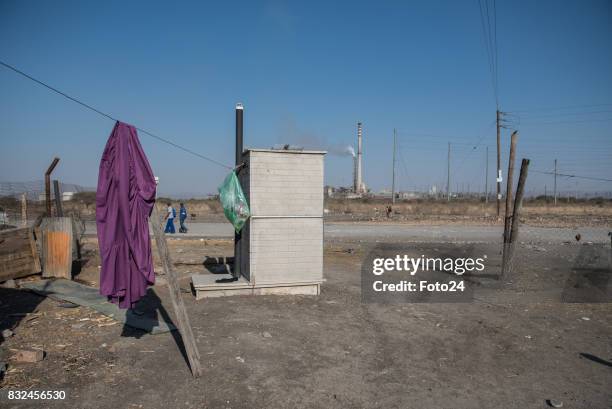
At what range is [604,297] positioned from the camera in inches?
357

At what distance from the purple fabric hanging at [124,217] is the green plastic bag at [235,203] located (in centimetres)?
342

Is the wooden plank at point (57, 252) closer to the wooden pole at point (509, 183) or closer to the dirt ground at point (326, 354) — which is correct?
the dirt ground at point (326, 354)

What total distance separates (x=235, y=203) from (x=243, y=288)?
5.24 ft

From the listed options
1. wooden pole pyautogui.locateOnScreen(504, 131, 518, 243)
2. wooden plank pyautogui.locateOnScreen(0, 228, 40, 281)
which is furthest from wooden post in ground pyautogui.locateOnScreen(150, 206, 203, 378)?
wooden pole pyautogui.locateOnScreen(504, 131, 518, 243)

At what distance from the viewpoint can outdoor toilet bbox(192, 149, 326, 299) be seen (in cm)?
849

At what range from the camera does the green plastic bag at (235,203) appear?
8.36 metres

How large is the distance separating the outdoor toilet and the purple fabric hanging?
3.45 metres

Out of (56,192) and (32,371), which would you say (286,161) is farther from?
(56,192)

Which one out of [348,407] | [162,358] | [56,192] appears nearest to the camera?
[348,407]

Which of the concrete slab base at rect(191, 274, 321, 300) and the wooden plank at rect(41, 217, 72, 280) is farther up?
the wooden plank at rect(41, 217, 72, 280)

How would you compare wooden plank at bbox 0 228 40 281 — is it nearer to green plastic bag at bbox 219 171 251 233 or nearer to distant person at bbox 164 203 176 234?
green plastic bag at bbox 219 171 251 233

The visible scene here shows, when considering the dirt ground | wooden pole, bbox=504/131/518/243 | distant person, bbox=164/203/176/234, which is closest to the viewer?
the dirt ground

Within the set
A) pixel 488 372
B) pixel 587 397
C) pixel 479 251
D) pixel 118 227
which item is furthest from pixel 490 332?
pixel 479 251

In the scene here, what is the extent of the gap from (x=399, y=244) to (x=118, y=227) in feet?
45.5
